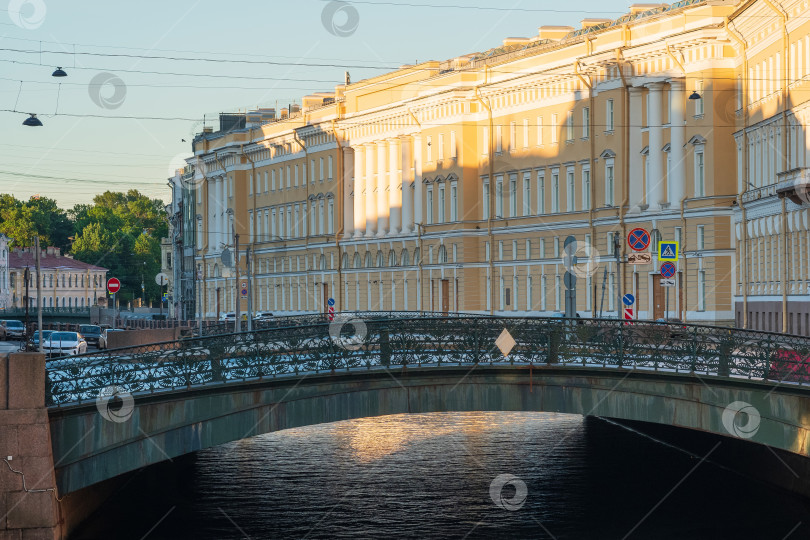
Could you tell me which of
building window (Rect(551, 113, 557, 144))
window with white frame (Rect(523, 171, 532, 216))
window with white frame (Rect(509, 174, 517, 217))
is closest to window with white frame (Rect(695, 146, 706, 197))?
building window (Rect(551, 113, 557, 144))

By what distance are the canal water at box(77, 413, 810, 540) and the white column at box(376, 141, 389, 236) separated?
55.0 m

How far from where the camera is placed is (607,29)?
232 feet

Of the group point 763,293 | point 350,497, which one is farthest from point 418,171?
point 350,497

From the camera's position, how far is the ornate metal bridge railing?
24672 mm

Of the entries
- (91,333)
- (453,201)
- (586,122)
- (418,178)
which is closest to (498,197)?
(453,201)

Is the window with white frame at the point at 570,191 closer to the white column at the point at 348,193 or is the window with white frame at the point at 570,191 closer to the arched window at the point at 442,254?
the arched window at the point at 442,254

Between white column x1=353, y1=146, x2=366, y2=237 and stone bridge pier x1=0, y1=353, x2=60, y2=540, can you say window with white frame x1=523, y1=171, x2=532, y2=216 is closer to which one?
white column x1=353, y1=146, x2=366, y2=237

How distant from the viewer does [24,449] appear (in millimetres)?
23469

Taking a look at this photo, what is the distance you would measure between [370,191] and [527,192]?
68.0 ft

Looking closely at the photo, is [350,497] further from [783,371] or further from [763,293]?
[763,293]

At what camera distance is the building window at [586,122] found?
2864 inches

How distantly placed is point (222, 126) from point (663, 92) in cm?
7109

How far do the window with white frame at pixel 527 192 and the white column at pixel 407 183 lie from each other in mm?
14074

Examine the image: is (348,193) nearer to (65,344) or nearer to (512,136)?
(512,136)
